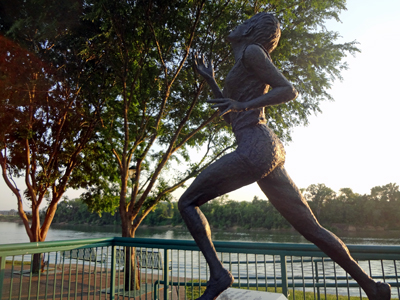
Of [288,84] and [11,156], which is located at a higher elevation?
[11,156]

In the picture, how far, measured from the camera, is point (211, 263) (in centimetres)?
223

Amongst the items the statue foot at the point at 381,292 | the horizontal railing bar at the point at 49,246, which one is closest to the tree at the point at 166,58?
the horizontal railing bar at the point at 49,246

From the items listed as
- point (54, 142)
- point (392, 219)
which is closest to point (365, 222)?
point (392, 219)

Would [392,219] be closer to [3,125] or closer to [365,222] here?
[365,222]

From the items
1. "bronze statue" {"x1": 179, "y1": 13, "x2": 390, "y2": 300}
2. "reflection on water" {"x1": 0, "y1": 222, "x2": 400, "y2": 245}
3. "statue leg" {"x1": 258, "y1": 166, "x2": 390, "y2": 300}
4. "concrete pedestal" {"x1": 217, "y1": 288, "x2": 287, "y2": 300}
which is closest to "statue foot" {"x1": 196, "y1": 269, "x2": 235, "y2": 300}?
"bronze statue" {"x1": 179, "y1": 13, "x2": 390, "y2": 300}

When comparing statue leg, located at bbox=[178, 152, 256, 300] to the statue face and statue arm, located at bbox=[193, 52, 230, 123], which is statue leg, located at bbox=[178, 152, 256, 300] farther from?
the statue face

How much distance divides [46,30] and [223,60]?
5.01m

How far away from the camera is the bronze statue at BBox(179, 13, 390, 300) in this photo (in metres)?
2.27

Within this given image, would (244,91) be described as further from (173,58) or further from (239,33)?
(173,58)

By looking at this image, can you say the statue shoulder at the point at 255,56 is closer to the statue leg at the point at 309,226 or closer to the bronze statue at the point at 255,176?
the bronze statue at the point at 255,176

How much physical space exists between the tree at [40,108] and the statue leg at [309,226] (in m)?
8.19

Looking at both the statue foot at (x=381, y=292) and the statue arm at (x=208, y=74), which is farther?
the statue arm at (x=208, y=74)

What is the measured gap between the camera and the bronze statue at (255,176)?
2273 mm

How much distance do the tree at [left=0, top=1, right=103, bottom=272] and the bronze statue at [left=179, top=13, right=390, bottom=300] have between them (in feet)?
25.3
